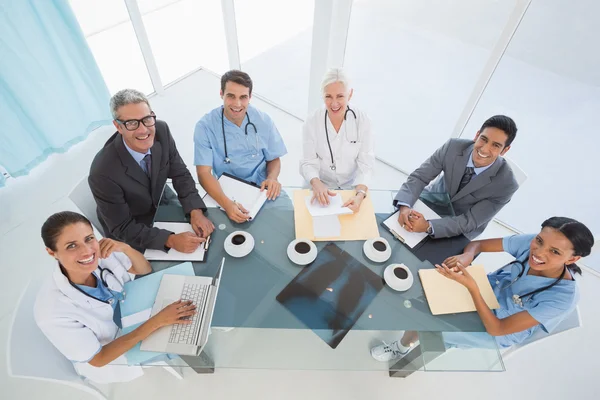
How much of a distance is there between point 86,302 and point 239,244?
1.97ft

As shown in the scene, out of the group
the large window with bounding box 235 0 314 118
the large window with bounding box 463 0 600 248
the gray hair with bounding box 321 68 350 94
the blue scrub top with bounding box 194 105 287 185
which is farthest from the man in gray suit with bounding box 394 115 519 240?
the large window with bounding box 235 0 314 118

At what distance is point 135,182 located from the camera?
167cm

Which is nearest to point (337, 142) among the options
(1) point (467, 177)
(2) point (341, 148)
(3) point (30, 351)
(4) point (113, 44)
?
(2) point (341, 148)

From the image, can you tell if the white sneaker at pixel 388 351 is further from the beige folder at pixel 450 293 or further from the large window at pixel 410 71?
the large window at pixel 410 71

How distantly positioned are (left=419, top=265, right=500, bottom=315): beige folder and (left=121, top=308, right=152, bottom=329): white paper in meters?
1.13

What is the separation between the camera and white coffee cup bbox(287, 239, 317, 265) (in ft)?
4.76

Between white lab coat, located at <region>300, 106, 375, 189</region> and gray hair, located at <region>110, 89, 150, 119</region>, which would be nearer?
gray hair, located at <region>110, 89, 150, 119</region>

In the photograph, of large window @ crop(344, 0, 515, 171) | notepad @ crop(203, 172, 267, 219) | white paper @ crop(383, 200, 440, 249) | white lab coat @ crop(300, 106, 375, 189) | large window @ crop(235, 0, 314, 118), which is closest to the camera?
white paper @ crop(383, 200, 440, 249)

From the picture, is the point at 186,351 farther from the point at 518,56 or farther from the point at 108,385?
the point at 518,56

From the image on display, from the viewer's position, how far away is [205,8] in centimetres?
527

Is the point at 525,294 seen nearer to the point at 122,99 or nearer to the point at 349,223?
the point at 349,223

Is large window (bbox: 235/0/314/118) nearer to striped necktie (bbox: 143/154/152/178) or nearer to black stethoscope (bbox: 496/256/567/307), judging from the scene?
striped necktie (bbox: 143/154/152/178)

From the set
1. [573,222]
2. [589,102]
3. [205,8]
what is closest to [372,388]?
[573,222]

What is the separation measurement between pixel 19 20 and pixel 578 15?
373 cm
